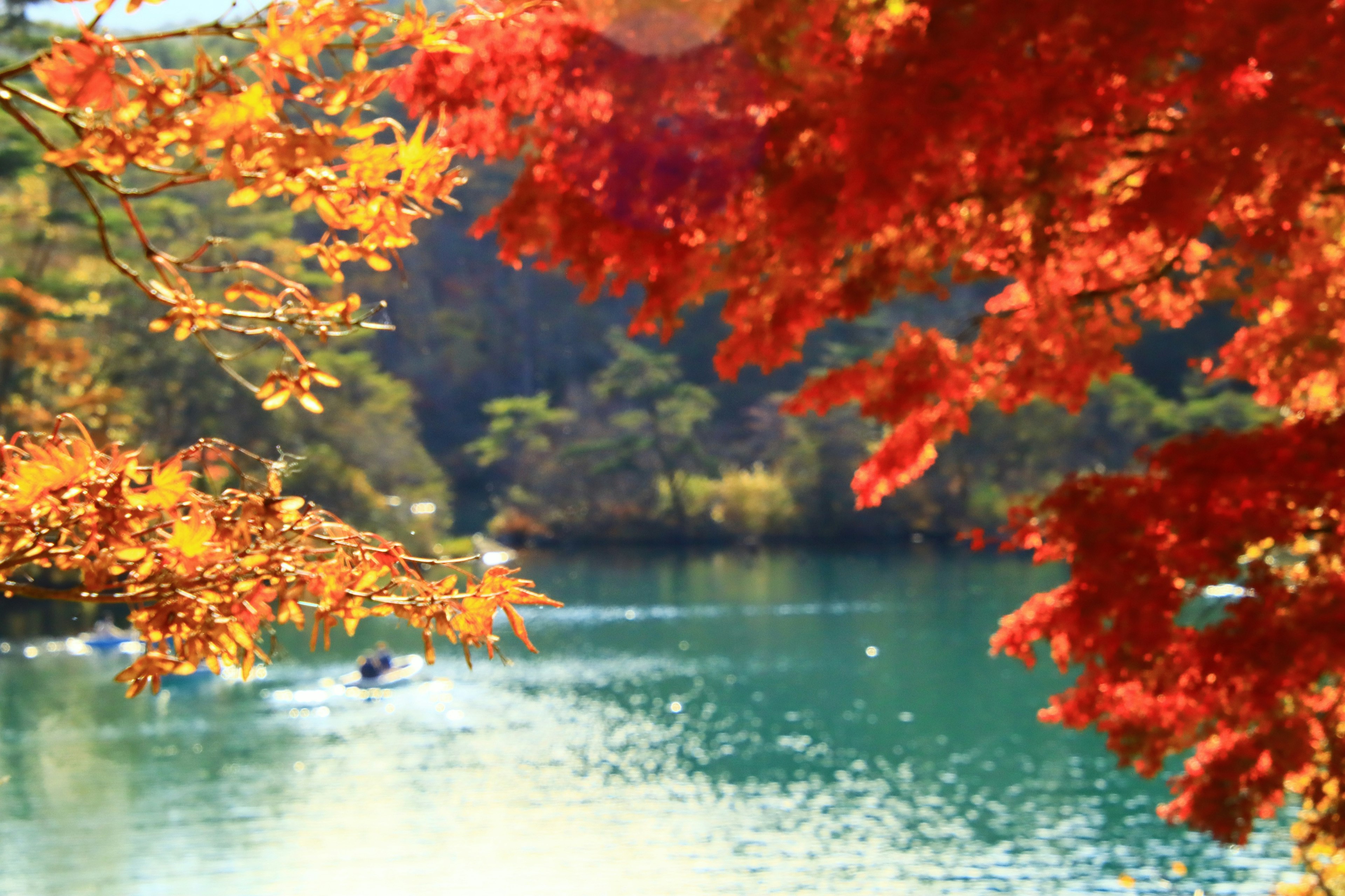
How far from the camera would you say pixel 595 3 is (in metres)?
3.54

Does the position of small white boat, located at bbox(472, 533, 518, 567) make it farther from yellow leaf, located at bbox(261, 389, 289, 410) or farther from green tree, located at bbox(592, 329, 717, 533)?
yellow leaf, located at bbox(261, 389, 289, 410)

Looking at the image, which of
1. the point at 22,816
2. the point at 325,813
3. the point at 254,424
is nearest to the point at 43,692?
the point at 22,816

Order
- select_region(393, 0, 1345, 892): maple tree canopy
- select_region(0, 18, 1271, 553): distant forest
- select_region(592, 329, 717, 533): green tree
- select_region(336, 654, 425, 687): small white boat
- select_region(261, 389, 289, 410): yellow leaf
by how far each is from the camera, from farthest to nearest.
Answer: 1. select_region(592, 329, 717, 533): green tree
2. select_region(0, 18, 1271, 553): distant forest
3. select_region(336, 654, 425, 687): small white boat
4. select_region(393, 0, 1345, 892): maple tree canopy
5. select_region(261, 389, 289, 410): yellow leaf

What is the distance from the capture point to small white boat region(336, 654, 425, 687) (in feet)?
52.6

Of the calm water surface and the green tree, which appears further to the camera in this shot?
the green tree

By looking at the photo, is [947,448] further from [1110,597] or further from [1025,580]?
[1110,597]

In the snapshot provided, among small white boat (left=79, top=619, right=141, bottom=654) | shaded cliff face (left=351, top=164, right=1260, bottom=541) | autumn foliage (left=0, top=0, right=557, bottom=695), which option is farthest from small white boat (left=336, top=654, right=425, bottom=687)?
autumn foliage (left=0, top=0, right=557, bottom=695)

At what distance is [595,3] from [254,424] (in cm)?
2158

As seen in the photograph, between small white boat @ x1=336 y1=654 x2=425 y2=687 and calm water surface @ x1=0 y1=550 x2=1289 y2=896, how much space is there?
346 mm

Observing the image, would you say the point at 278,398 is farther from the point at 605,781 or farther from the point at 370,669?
the point at 370,669

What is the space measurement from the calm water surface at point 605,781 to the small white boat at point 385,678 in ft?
1.13

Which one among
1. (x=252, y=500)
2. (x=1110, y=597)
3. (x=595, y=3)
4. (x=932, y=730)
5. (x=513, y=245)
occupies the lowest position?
(x=932, y=730)

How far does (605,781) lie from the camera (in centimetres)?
1189

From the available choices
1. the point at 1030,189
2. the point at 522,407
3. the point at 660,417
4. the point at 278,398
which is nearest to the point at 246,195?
the point at 278,398
